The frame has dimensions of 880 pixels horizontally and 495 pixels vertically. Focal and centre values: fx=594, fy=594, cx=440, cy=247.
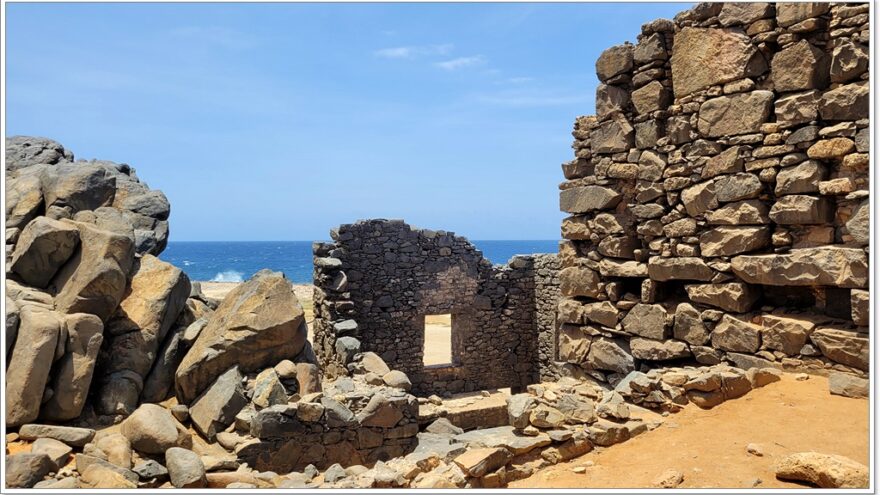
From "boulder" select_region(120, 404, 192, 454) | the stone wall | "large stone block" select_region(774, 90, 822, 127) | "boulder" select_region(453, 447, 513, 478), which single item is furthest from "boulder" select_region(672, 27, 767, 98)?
the stone wall

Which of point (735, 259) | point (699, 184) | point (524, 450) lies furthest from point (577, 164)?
point (524, 450)

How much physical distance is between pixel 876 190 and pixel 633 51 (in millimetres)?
2944

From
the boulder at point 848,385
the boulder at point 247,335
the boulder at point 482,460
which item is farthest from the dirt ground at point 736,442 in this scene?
the boulder at point 247,335

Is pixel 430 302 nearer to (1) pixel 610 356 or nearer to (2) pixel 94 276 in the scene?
(2) pixel 94 276

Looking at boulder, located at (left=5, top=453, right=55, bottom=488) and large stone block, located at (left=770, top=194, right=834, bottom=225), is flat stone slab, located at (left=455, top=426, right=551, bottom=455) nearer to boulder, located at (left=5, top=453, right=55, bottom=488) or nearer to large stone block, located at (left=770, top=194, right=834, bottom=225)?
large stone block, located at (left=770, top=194, right=834, bottom=225)

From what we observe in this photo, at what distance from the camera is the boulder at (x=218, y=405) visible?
8578 mm

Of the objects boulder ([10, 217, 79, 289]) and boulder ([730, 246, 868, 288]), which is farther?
boulder ([10, 217, 79, 289])

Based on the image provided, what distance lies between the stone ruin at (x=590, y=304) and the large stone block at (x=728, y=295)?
0.09 ft

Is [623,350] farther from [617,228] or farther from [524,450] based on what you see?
[524,450]

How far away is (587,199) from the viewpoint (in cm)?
717

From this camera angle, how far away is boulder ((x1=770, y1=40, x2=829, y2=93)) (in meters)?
5.18

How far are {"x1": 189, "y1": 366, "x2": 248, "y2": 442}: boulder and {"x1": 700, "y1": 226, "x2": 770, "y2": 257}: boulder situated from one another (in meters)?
6.32

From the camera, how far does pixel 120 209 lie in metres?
11.4

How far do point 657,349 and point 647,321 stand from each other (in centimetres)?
33
